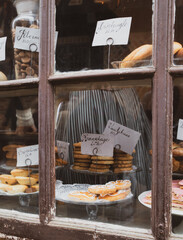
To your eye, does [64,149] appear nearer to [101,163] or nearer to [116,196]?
[101,163]

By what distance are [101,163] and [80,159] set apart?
0.10m

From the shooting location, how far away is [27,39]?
3.59ft

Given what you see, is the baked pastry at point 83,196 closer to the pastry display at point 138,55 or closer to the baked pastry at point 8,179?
the baked pastry at point 8,179

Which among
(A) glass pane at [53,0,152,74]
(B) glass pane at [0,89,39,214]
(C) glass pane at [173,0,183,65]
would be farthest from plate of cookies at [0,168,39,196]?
(C) glass pane at [173,0,183,65]

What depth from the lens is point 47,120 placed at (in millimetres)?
931

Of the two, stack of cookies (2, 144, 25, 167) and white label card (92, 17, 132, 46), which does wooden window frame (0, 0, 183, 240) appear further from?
stack of cookies (2, 144, 25, 167)

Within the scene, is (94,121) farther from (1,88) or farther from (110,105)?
(1,88)

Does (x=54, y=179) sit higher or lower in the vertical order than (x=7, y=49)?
lower

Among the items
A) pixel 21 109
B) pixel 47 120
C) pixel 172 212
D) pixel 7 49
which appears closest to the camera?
pixel 172 212

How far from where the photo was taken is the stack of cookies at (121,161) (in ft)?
4.01

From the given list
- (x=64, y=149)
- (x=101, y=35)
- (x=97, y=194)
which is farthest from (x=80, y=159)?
(x=101, y=35)

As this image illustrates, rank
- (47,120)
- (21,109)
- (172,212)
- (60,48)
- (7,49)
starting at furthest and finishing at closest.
Answer: (21,109)
(7,49)
(60,48)
(47,120)
(172,212)

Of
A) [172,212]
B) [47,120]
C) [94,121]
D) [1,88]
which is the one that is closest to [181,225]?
[172,212]

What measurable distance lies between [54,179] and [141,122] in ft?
1.63
